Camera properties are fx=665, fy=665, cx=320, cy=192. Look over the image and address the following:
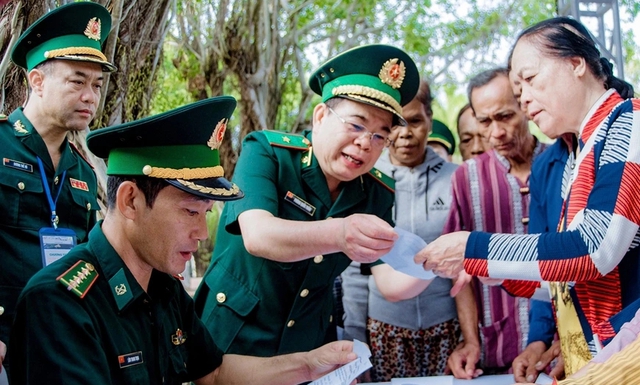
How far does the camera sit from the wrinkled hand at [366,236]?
6.48 ft

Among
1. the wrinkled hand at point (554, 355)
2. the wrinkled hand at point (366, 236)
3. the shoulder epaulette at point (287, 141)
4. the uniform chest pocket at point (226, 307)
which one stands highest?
the shoulder epaulette at point (287, 141)

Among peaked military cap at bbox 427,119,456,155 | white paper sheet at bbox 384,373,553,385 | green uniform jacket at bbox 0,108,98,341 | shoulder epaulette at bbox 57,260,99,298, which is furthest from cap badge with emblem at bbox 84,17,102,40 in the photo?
peaked military cap at bbox 427,119,456,155

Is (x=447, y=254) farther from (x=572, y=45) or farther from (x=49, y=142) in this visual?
(x=49, y=142)

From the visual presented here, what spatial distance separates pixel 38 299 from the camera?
1529 mm

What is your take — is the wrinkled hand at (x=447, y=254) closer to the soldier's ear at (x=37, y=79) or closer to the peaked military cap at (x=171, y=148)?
the peaked military cap at (x=171, y=148)

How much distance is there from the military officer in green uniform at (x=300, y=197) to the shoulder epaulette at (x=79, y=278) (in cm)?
63

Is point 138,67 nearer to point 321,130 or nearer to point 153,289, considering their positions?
point 321,130

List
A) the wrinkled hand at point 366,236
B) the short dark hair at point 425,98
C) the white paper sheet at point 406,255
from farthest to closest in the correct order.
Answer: the short dark hair at point 425,98
the white paper sheet at point 406,255
the wrinkled hand at point 366,236

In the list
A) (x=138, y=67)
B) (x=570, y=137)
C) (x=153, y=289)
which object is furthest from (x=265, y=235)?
(x=138, y=67)

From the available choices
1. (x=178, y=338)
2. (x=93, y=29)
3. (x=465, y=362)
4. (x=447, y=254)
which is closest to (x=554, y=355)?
(x=465, y=362)

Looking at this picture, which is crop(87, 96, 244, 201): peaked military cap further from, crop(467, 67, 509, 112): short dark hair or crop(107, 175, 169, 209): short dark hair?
crop(467, 67, 509, 112): short dark hair

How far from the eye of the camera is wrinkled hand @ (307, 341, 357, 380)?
6.91ft

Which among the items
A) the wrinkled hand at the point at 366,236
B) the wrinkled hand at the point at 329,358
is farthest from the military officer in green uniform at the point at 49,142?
the wrinkled hand at the point at 366,236

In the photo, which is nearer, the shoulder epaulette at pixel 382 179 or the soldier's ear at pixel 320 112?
the soldier's ear at pixel 320 112
